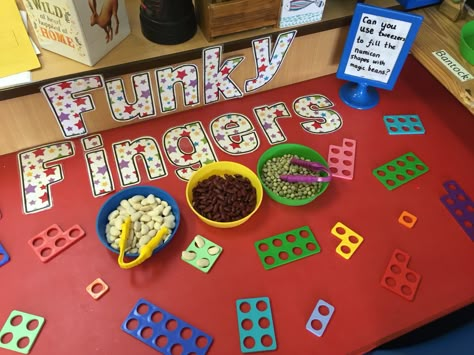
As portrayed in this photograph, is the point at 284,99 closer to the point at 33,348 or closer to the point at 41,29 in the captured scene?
the point at 41,29

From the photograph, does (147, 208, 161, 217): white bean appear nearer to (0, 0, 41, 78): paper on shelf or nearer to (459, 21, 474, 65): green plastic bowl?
(0, 0, 41, 78): paper on shelf

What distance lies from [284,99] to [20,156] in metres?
0.67

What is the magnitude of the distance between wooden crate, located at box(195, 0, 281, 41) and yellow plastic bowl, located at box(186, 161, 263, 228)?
29 cm

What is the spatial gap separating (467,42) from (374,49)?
28 cm

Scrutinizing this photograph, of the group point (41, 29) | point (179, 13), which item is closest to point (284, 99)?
point (179, 13)

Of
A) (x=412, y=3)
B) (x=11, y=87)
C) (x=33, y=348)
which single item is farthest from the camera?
(x=412, y=3)

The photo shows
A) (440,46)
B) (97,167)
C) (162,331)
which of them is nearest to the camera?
(162,331)

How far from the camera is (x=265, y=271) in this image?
0.81 meters

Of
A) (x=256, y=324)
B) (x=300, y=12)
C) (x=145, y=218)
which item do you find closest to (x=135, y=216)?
(x=145, y=218)

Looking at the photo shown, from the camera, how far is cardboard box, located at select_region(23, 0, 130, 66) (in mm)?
786

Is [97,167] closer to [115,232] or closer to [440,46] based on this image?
[115,232]

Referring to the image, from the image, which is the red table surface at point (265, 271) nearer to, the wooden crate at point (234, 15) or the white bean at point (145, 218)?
the white bean at point (145, 218)

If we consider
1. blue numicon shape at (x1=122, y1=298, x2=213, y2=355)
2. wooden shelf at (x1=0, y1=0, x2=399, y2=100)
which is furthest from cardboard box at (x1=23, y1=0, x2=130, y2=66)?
blue numicon shape at (x1=122, y1=298, x2=213, y2=355)

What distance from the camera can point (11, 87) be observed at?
0.84 m
